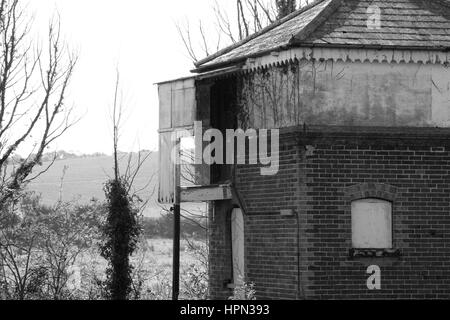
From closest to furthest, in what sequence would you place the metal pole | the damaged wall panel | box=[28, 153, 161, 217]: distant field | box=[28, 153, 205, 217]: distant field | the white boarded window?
1. the white boarded window
2. the damaged wall panel
3. the metal pole
4. box=[28, 153, 205, 217]: distant field
5. box=[28, 153, 161, 217]: distant field

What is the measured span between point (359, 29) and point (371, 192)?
11.2 feet

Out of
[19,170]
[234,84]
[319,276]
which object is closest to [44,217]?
[19,170]

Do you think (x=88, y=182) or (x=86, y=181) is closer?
(x=88, y=182)

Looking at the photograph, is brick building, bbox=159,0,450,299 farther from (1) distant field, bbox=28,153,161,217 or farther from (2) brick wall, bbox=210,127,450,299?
(1) distant field, bbox=28,153,161,217

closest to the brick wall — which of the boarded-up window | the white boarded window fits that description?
the white boarded window

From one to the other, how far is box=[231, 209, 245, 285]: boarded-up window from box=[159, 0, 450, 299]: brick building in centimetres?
93

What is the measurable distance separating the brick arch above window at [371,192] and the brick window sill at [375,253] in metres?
1.02

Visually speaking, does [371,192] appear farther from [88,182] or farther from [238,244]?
[88,182]

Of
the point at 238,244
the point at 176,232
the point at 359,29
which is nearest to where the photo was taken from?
the point at 359,29

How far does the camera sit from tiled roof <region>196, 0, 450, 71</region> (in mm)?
19938

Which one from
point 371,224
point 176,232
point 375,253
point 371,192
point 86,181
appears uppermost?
point 86,181

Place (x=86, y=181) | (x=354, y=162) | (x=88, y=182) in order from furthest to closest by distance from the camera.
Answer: (x=86, y=181), (x=88, y=182), (x=354, y=162)

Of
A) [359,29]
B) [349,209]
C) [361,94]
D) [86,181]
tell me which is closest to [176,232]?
[349,209]

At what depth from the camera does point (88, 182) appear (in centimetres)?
7662
